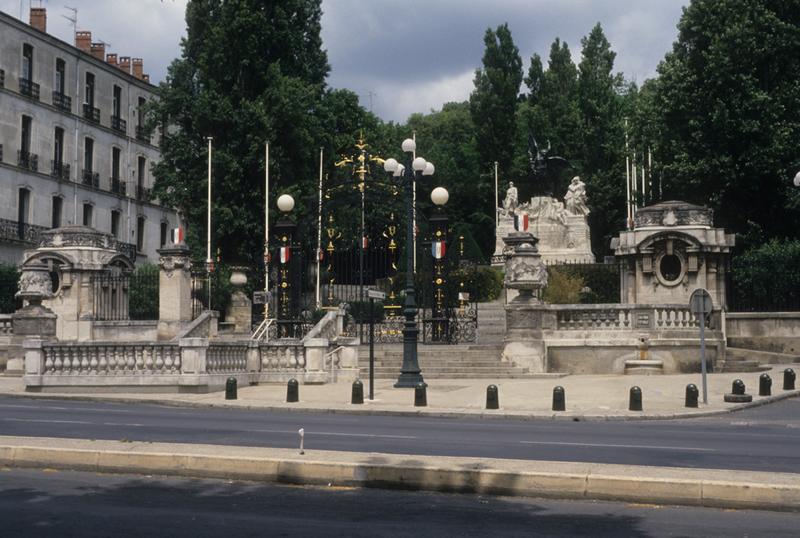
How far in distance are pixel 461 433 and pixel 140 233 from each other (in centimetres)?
5232

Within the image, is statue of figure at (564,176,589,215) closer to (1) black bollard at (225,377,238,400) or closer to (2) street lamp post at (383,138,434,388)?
(2) street lamp post at (383,138,434,388)

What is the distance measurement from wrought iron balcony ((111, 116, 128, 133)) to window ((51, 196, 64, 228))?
276 inches

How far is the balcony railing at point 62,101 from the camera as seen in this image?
2167 inches

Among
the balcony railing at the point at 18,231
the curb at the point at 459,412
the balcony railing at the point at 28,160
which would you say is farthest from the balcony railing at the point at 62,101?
the curb at the point at 459,412

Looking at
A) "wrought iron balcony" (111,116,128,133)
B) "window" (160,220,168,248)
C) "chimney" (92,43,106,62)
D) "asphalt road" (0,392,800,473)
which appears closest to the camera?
"asphalt road" (0,392,800,473)

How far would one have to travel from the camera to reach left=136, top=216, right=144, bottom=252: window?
211ft

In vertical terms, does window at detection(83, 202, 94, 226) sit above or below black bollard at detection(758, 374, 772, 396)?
above

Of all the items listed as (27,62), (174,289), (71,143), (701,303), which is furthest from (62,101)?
A: (701,303)

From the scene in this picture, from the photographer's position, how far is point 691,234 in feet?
106

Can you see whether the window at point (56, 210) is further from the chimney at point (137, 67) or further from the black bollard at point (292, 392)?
the black bollard at point (292, 392)

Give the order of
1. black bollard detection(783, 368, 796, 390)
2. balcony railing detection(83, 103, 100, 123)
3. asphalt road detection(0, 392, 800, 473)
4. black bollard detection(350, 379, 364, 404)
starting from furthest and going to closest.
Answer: balcony railing detection(83, 103, 100, 123) < black bollard detection(783, 368, 796, 390) < black bollard detection(350, 379, 364, 404) < asphalt road detection(0, 392, 800, 473)

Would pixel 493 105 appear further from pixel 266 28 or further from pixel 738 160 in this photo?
pixel 738 160

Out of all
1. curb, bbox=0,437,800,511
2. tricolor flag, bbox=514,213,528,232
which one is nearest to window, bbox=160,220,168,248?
tricolor flag, bbox=514,213,528,232

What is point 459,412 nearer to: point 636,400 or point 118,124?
point 636,400
